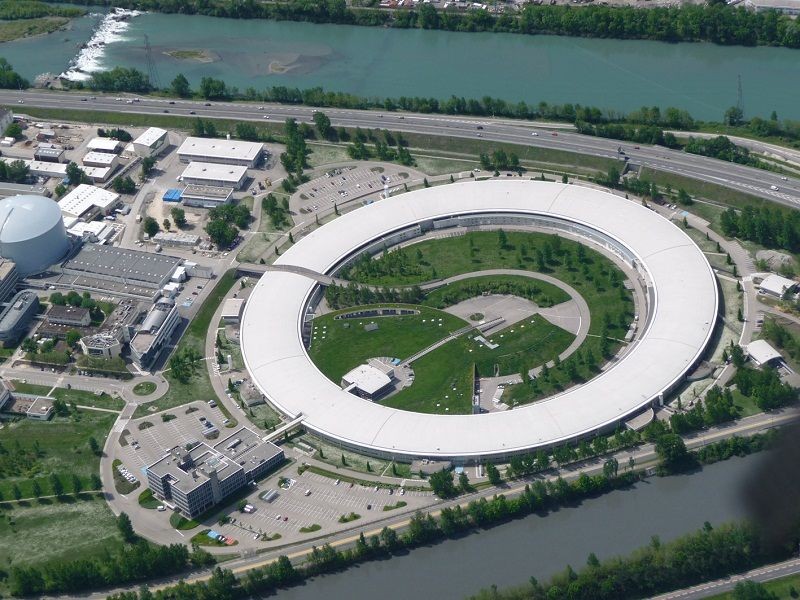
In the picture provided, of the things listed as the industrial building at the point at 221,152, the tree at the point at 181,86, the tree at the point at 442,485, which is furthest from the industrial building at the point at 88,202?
the tree at the point at 442,485

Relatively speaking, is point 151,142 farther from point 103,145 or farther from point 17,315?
point 17,315

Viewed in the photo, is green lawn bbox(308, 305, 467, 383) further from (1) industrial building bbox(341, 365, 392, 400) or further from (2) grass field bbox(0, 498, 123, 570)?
(2) grass field bbox(0, 498, 123, 570)

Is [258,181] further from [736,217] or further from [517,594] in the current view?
[517,594]

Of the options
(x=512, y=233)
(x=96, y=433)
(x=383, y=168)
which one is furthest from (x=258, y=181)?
(x=96, y=433)

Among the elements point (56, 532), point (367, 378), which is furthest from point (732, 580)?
point (56, 532)

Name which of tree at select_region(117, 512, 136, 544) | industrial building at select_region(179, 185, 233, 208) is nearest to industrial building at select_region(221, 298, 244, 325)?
industrial building at select_region(179, 185, 233, 208)

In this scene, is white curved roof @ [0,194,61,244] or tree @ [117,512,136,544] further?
white curved roof @ [0,194,61,244]
